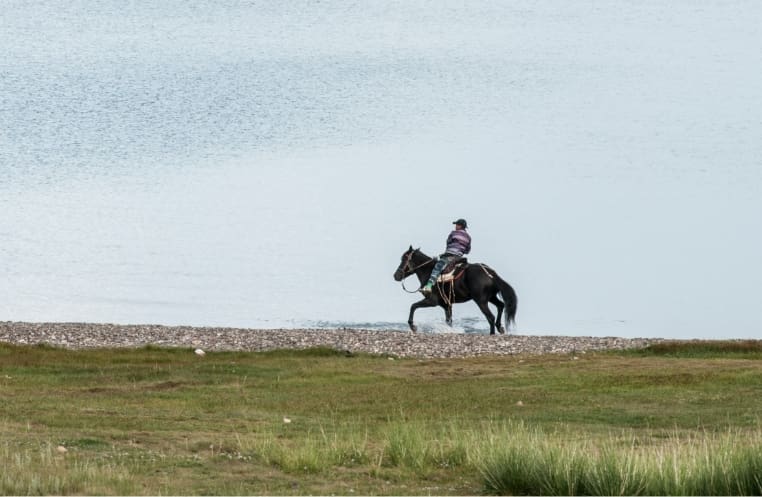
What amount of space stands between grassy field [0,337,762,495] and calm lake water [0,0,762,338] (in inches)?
572

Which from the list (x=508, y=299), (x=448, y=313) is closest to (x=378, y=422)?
(x=508, y=299)


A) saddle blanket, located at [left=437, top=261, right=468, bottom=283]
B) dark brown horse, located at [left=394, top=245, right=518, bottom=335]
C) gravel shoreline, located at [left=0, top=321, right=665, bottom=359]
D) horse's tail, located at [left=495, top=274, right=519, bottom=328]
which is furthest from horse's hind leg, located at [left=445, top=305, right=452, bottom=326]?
gravel shoreline, located at [left=0, top=321, right=665, bottom=359]

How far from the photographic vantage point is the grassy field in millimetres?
15523

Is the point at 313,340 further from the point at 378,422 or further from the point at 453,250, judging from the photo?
the point at 378,422

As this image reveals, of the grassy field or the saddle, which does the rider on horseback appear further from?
the grassy field

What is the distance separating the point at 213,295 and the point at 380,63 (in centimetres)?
6608

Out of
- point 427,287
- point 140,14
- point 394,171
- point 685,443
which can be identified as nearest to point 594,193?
point 394,171

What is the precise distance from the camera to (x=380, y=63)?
120375 mm

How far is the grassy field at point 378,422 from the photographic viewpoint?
1552 centimetres

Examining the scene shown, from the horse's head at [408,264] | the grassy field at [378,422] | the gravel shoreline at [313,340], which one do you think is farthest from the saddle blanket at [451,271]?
the grassy field at [378,422]

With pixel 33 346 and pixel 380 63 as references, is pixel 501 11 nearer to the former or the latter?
pixel 380 63

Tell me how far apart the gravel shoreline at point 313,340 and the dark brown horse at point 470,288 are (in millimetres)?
2864

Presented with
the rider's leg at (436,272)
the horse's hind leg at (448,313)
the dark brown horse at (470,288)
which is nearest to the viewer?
the dark brown horse at (470,288)

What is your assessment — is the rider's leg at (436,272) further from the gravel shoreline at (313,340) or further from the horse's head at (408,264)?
the gravel shoreline at (313,340)
